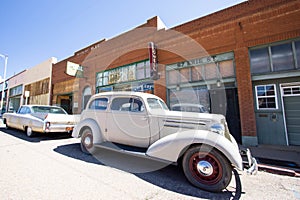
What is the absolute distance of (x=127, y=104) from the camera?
13.6 feet

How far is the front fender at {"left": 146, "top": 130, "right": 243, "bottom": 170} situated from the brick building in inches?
172

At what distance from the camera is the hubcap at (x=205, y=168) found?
2.69 metres

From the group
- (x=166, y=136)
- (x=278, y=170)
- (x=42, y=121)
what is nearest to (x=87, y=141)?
(x=166, y=136)

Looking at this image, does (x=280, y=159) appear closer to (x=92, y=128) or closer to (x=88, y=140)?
(x=92, y=128)

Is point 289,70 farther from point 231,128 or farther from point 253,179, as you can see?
point 253,179

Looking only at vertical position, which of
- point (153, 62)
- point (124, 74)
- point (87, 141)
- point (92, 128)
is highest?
point (153, 62)

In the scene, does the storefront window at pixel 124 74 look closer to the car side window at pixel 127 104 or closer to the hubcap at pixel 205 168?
the car side window at pixel 127 104

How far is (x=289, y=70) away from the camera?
555 cm

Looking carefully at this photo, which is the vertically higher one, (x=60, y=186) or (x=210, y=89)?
(x=210, y=89)

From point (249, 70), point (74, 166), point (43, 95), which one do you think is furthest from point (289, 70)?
point (43, 95)

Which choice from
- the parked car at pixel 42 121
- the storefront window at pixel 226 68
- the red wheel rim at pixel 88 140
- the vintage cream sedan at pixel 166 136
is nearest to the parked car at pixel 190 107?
the storefront window at pixel 226 68

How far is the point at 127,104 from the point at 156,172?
6.44 feet

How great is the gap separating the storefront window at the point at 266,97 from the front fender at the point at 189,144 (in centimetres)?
451

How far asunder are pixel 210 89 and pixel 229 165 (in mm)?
5114
